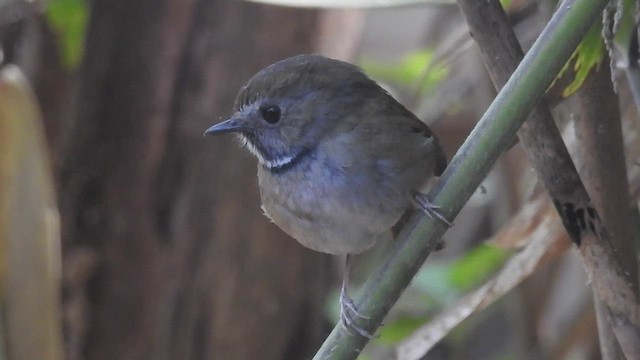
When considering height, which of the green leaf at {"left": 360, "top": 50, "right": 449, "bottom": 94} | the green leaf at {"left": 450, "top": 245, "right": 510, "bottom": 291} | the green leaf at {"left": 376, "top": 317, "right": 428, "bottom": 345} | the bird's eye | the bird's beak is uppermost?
the bird's eye

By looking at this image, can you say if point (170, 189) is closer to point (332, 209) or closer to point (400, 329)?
point (400, 329)

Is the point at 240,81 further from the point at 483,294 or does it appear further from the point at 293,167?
the point at 483,294

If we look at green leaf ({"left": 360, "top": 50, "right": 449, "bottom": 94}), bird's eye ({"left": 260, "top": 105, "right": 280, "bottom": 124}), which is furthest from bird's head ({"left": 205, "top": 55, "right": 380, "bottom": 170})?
green leaf ({"left": 360, "top": 50, "right": 449, "bottom": 94})

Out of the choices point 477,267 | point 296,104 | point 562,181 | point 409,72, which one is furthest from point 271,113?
point 409,72

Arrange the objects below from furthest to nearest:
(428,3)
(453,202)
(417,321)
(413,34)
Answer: (413,34) < (417,321) < (428,3) < (453,202)

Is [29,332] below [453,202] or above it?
below

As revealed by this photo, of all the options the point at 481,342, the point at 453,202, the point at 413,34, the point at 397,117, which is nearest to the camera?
the point at 453,202

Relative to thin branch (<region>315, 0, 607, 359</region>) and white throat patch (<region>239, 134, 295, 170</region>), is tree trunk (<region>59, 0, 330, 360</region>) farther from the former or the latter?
thin branch (<region>315, 0, 607, 359</region>)

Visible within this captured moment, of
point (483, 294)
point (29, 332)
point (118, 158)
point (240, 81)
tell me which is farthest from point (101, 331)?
point (483, 294)
